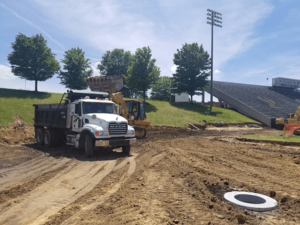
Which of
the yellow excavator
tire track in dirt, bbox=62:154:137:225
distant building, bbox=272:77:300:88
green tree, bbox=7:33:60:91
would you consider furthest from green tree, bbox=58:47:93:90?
distant building, bbox=272:77:300:88

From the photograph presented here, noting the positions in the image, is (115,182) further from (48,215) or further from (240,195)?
(240,195)

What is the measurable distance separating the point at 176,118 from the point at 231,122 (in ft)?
33.8

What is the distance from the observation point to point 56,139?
527 inches

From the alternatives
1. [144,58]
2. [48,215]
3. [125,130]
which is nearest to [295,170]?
[125,130]

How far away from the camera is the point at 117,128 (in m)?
10.6

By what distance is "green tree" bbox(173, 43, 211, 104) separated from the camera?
4388 centimetres

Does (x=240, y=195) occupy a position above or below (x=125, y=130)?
below

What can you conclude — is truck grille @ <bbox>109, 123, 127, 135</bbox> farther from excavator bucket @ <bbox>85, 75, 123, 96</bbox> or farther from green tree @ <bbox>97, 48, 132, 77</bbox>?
green tree @ <bbox>97, 48, 132, 77</bbox>

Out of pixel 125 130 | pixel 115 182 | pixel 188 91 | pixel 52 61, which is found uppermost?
pixel 52 61

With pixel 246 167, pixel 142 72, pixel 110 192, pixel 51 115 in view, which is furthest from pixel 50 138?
pixel 142 72

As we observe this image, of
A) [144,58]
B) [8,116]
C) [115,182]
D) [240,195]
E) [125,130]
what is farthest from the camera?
[144,58]

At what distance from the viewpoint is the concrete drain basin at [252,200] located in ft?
15.3

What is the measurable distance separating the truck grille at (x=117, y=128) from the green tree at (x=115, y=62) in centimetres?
4769

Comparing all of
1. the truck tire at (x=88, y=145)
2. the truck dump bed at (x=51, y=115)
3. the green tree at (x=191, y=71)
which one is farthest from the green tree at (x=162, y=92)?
the truck tire at (x=88, y=145)
